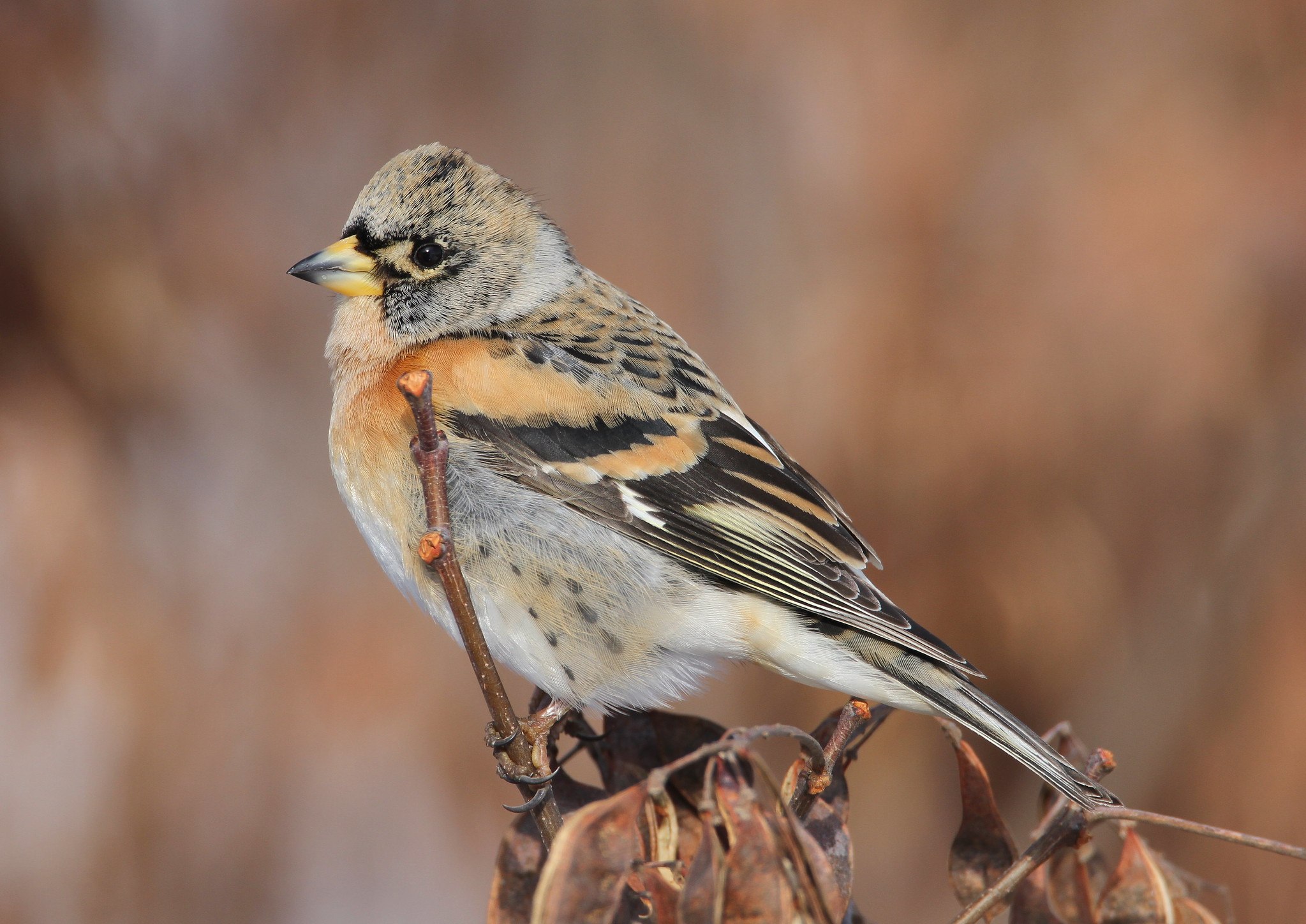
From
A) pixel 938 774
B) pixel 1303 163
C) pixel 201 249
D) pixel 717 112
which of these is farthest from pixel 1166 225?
pixel 201 249

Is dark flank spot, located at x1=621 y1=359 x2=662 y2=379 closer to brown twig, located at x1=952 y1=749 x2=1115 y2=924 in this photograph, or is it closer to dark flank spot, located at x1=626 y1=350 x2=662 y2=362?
dark flank spot, located at x1=626 y1=350 x2=662 y2=362

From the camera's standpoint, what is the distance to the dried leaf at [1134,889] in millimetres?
1817

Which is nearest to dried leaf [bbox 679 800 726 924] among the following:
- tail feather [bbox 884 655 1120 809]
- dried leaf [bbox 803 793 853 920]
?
dried leaf [bbox 803 793 853 920]

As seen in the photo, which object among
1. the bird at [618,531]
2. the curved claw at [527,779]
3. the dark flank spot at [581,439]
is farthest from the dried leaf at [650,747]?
the dark flank spot at [581,439]

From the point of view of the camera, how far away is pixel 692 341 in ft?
Result: 13.3

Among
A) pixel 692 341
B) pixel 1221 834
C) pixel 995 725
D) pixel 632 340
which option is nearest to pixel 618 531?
pixel 632 340

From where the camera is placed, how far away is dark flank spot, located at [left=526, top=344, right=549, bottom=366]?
8.28 ft

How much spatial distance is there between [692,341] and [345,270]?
1.66m

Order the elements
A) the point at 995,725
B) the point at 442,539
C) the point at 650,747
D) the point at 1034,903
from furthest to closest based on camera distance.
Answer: the point at 650,747 < the point at 995,725 < the point at 1034,903 < the point at 442,539

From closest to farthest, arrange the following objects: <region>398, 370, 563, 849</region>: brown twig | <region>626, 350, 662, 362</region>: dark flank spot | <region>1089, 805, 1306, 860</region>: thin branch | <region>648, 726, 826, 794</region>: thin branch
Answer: <region>648, 726, 826, 794</region>: thin branch
<region>1089, 805, 1306, 860</region>: thin branch
<region>398, 370, 563, 849</region>: brown twig
<region>626, 350, 662, 362</region>: dark flank spot

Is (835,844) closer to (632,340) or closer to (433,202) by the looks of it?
(632,340)

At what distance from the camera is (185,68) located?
3.86m

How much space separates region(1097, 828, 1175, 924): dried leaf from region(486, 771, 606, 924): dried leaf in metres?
0.98

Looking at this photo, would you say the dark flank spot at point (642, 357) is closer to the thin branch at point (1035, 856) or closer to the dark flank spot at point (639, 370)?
the dark flank spot at point (639, 370)
